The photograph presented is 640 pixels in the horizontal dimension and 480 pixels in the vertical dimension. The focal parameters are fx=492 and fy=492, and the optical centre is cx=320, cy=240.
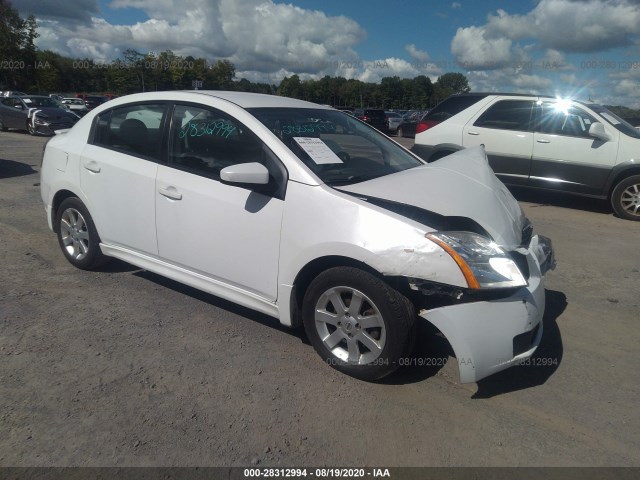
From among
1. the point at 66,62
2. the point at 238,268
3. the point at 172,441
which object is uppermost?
the point at 66,62

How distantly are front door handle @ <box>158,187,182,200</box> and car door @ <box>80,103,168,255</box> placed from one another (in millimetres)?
117

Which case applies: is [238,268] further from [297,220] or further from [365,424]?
[365,424]

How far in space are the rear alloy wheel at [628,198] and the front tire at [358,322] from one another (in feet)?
20.9

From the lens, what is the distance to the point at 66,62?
260ft

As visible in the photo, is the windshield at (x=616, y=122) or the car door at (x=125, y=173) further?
the windshield at (x=616, y=122)

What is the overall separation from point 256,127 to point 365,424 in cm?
202

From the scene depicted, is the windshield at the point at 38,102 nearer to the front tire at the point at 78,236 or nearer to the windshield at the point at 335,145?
the front tire at the point at 78,236

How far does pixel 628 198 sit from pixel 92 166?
7.46 m

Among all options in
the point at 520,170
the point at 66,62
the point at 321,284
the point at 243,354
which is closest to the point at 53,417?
the point at 243,354

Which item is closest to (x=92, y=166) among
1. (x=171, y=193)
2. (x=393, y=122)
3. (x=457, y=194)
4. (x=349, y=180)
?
(x=171, y=193)

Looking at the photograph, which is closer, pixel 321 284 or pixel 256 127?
pixel 321 284

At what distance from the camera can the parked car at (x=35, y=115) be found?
714 inches

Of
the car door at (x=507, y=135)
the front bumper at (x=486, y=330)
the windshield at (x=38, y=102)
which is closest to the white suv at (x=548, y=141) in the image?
the car door at (x=507, y=135)

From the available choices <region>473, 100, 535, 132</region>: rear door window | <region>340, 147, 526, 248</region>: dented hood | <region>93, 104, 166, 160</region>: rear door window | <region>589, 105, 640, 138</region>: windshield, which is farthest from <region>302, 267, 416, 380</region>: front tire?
<region>589, 105, 640, 138</region>: windshield
